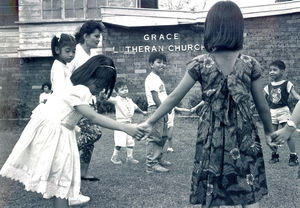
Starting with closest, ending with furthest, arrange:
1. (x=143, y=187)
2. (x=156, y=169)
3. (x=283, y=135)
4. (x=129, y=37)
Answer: (x=283, y=135) < (x=143, y=187) < (x=156, y=169) < (x=129, y=37)

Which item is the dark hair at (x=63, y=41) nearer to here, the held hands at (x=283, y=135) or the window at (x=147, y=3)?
the held hands at (x=283, y=135)

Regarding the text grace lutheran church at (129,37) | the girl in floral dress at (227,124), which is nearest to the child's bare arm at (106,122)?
the girl in floral dress at (227,124)

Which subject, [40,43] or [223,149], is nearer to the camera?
[223,149]

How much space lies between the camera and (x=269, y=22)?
38.2ft

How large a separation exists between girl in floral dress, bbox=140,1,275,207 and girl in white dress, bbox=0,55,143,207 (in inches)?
27.1

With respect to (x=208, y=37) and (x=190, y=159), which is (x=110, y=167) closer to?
(x=190, y=159)

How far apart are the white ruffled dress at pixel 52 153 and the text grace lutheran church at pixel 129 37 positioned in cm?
907

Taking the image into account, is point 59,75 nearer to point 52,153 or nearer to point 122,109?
point 52,153

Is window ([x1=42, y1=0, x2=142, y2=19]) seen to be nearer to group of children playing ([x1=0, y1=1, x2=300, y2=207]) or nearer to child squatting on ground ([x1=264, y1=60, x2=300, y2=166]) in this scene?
child squatting on ground ([x1=264, y1=60, x2=300, y2=166])

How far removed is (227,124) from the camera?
8.33ft

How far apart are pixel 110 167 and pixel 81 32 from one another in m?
2.05

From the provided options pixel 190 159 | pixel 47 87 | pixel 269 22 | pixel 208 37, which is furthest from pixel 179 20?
pixel 208 37

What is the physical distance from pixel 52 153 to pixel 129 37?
9934mm

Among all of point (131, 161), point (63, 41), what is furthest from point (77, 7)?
point (63, 41)
